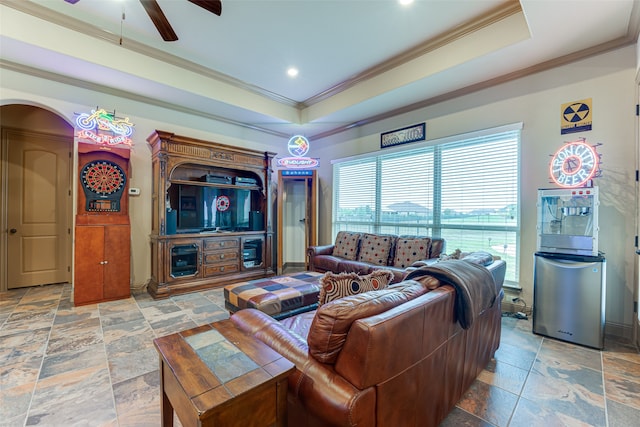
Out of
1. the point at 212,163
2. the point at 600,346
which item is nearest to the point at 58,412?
the point at 212,163

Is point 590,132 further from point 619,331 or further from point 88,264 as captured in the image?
point 88,264

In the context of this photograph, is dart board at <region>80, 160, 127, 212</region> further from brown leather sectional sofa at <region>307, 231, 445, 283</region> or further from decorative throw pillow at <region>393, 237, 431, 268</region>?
decorative throw pillow at <region>393, 237, 431, 268</region>

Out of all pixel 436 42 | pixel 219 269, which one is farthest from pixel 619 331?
pixel 219 269

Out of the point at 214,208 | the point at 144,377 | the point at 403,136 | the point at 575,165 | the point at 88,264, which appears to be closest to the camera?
the point at 144,377

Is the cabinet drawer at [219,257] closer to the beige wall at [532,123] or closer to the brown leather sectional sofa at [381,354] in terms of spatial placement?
the beige wall at [532,123]

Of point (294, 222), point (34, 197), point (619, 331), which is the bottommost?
point (619, 331)

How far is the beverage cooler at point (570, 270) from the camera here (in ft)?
8.38

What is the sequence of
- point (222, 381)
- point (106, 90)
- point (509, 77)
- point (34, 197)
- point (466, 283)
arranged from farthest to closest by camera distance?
point (34, 197), point (106, 90), point (509, 77), point (466, 283), point (222, 381)

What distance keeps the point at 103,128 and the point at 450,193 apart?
16.7 ft

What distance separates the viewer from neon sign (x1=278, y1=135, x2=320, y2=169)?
18.1 ft

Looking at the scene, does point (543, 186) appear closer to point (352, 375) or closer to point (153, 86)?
point (352, 375)

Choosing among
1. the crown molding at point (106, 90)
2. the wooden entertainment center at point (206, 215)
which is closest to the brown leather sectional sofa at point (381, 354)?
the wooden entertainment center at point (206, 215)

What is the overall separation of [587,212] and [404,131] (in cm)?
268

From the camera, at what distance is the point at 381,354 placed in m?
1.12
